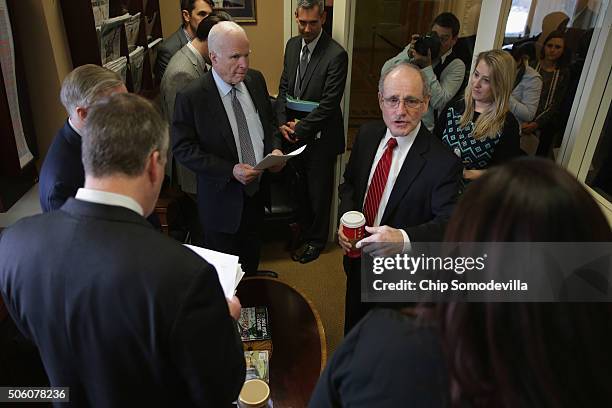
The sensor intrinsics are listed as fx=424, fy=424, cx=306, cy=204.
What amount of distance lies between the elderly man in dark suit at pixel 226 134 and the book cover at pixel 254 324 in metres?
0.56

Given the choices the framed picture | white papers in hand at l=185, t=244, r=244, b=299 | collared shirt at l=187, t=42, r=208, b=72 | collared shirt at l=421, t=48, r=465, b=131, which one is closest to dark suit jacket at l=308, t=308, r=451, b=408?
white papers in hand at l=185, t=244, r=244, b=299

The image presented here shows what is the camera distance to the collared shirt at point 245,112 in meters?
2.15

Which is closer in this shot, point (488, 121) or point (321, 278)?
point (488, 121)

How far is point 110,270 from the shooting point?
896 millimetres

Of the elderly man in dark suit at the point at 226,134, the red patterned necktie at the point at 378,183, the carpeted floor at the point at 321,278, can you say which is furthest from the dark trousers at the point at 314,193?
the red patterned necktie at the point at 378,183

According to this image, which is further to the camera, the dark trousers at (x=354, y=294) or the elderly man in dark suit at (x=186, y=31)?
the elderly man in dark suit at (x=186, y=31)

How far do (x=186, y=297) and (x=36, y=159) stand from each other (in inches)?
63.7

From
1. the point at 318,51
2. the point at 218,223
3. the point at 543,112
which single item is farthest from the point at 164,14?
the point at 543,112

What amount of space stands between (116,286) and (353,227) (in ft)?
2.88

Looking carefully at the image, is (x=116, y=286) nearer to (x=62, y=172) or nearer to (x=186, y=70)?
(x=62, y=172)

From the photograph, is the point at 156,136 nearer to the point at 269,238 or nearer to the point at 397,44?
the point at 269,238

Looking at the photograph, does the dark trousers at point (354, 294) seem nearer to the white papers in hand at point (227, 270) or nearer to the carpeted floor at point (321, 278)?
the carpeted floor at point (321, 278)

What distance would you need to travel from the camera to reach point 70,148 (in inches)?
57.1

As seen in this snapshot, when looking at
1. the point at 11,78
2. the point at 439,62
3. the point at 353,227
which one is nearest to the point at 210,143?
the point at 11,78
